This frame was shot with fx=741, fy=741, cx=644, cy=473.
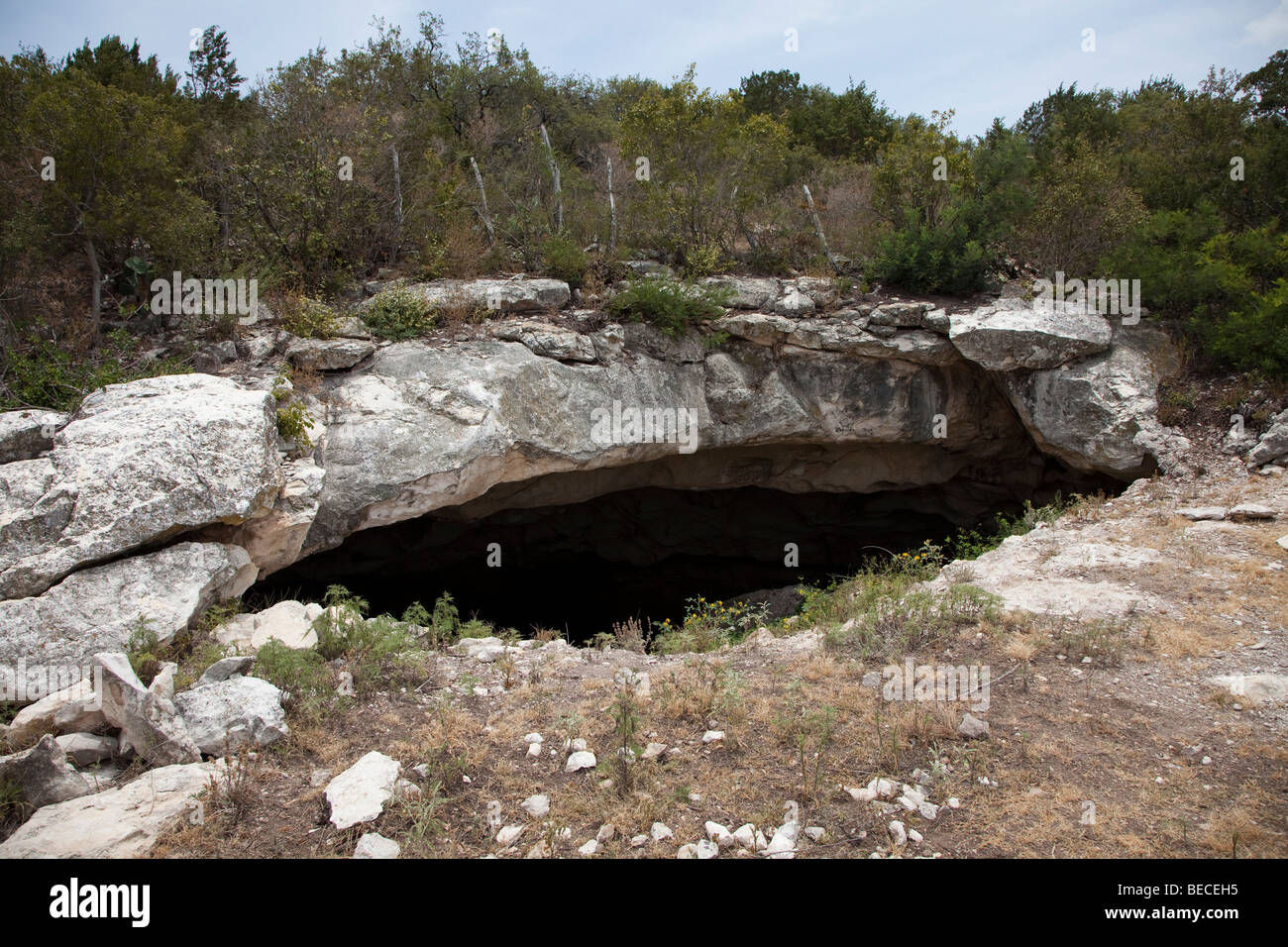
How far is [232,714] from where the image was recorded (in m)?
4.36

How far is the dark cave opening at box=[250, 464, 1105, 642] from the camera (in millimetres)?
12469

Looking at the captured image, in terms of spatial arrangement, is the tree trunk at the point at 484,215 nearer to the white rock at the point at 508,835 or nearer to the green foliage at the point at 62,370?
the green foliage at the point at 62,370

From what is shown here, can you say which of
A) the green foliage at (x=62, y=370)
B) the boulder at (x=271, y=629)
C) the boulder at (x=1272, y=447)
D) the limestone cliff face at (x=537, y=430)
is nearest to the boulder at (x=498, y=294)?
the limestone cliff face at (x=537, y=430)

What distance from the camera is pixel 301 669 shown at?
15.9 feet

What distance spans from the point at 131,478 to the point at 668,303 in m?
5.98

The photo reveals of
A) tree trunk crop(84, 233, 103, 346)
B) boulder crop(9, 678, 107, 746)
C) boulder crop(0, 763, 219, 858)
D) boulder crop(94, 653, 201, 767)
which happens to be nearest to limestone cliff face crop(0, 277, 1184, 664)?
boulder crop(9, 678, 107, 746)

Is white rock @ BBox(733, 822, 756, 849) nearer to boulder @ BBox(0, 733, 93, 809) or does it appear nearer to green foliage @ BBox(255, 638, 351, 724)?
green foliage @ BBox(255, 638, 351, 724)

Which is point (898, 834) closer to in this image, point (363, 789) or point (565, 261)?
point (363, 789)

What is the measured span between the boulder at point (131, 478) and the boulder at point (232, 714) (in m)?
1.48

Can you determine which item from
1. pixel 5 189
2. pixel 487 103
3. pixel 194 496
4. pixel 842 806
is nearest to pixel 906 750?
pixel 842 806

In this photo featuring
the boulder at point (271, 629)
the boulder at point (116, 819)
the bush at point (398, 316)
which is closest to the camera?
the boulder at point (116, 819)

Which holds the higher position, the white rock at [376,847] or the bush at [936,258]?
the bush at [936,258]

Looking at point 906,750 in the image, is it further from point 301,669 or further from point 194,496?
point 194,496

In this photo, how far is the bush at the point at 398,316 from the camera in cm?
836
